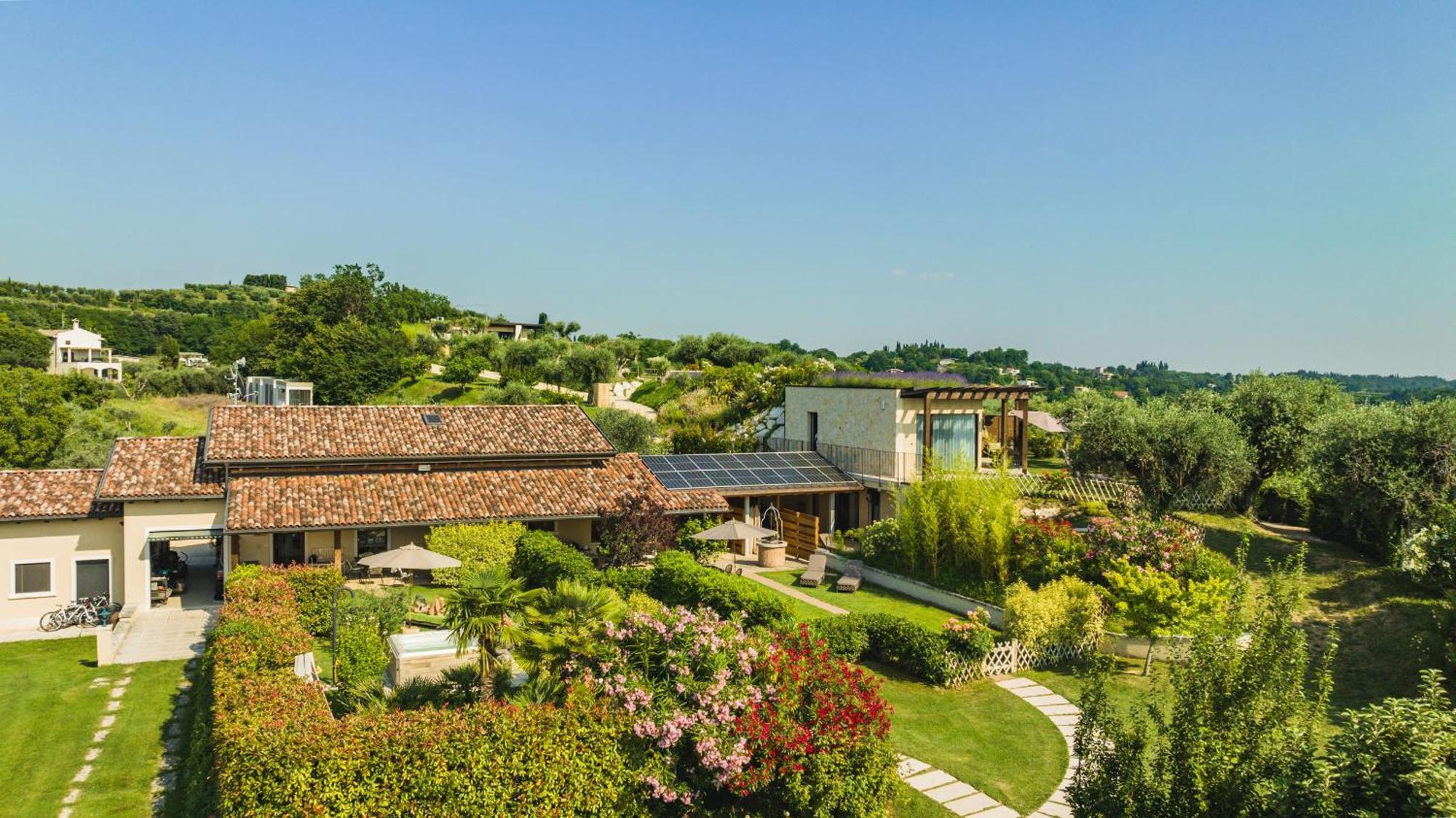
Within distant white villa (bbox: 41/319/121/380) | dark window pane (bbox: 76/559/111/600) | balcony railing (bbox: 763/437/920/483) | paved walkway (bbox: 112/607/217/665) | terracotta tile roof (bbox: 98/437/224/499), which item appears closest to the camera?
paved walkway (bbox: 112/607/217/665)

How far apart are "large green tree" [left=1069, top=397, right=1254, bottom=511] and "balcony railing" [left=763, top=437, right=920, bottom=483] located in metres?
5.70

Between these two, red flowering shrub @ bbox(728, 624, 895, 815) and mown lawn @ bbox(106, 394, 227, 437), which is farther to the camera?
mown lawn @ bbox(106, 394, 227, 437)

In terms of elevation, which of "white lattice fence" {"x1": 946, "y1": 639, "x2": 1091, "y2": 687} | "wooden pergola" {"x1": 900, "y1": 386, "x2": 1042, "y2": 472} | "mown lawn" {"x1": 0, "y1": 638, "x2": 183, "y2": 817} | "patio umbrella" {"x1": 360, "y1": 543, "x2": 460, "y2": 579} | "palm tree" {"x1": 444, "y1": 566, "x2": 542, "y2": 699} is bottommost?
"mown lawn" {"x1": 0, "y1": 638, "x2": 183, "y2": 817}

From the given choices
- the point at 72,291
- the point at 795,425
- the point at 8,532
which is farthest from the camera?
the point at 72,291

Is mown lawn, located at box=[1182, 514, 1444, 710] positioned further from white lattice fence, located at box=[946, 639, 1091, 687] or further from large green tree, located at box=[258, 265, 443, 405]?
large green tree, located at box=[258, 265, 443, 405]

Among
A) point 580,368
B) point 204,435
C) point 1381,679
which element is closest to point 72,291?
point 580,368

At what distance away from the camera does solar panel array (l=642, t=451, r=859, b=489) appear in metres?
28.9

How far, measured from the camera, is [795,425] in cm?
3600

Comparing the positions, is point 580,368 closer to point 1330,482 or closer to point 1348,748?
point 1330,482

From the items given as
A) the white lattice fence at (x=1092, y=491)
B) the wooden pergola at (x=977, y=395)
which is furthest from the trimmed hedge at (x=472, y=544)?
the white lattice fence at (x=1092, y=491)

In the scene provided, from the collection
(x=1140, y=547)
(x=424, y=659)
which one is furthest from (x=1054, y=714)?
(x=424, y=659)

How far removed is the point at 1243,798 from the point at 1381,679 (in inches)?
561

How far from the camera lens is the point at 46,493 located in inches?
866

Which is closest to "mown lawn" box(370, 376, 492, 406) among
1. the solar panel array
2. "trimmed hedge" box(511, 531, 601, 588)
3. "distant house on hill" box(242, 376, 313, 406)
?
"distant house on hill" box(242, 376, 313, 406)
